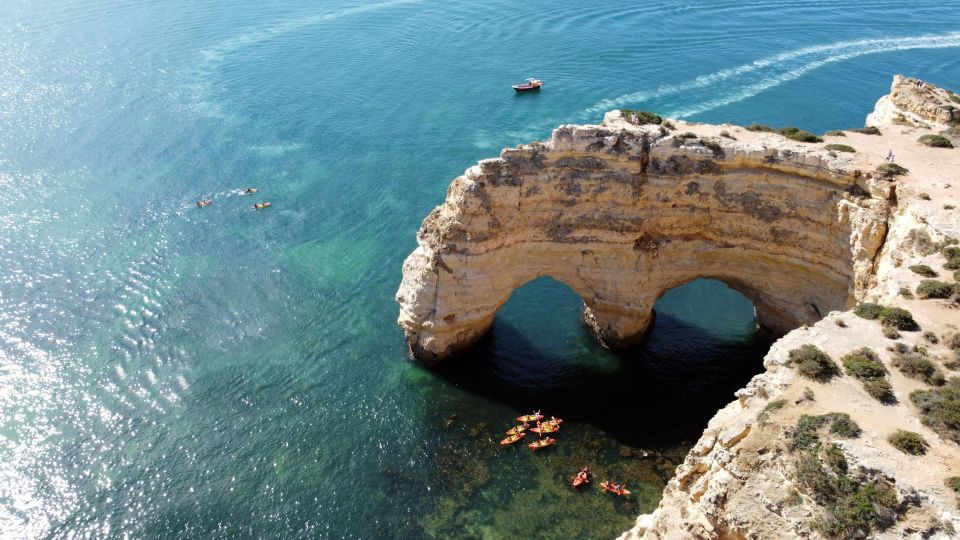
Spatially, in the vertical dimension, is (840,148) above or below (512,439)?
above

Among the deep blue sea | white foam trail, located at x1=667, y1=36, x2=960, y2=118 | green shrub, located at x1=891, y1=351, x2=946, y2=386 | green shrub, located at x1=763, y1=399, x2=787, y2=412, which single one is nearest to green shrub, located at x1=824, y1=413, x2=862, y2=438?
green shrub, located at x1=763, y1=399, x2=787, y2=412

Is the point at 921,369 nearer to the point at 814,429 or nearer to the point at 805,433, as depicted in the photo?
the point at 814,429

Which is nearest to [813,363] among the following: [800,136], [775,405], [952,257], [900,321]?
[775,405]

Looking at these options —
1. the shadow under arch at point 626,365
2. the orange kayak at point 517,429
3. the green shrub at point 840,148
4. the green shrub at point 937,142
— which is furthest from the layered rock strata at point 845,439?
the shadow under arch at point 626,365

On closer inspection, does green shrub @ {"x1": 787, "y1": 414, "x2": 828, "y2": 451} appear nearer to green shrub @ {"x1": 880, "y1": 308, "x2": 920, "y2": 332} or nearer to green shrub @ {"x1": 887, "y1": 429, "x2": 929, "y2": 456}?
green shrub @ {"x1": 887, "y1": 429, "x2": 929, "y2": 456}

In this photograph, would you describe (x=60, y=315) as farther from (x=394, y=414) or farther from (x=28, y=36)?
(x=28, y=36)
